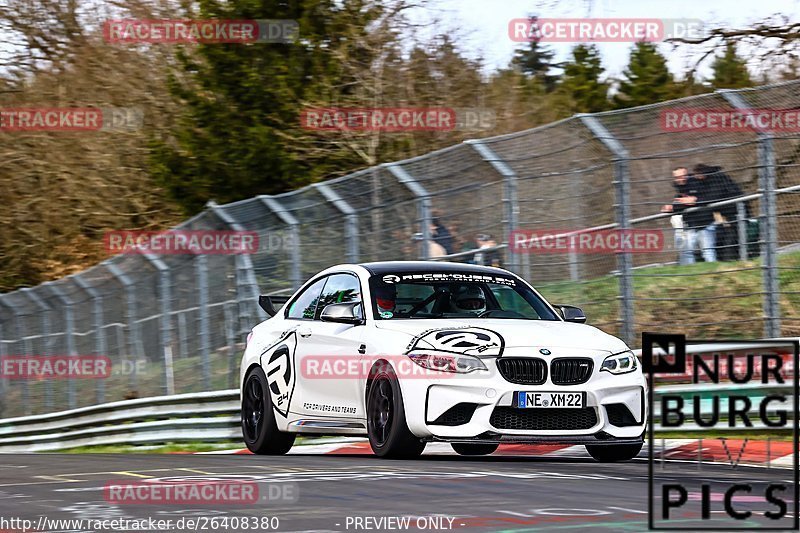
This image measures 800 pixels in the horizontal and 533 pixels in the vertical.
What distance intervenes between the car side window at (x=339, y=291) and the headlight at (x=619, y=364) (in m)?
2.13

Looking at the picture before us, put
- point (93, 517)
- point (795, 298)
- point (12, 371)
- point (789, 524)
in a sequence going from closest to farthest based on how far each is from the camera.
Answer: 1. point (789, 524)
2. point (93, 517)
3. point (795, 298)
4. point (12, 371)

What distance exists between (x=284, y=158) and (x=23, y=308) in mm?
7631

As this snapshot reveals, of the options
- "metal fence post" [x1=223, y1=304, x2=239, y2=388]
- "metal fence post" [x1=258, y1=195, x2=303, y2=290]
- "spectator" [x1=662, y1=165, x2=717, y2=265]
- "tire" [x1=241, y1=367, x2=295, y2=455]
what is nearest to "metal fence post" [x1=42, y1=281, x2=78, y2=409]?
"metal fence post" [x1=223, y1=304, x2=239, y2=388]

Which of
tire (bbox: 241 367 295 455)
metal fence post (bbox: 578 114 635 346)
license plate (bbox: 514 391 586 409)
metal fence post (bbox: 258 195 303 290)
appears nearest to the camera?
license plate (bbox: 514 391 586 409)

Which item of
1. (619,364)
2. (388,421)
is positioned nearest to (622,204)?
(619,364)

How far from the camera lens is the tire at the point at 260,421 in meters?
12.0

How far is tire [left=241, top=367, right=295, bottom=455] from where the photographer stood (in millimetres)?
12031

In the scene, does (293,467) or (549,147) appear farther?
(549,147)

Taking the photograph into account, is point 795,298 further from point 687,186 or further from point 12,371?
point 12,371

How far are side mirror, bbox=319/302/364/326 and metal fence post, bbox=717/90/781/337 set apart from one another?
3.42 m

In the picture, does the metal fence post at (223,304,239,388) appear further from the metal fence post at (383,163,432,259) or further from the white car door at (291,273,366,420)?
the white car door at (291,273,366,420)

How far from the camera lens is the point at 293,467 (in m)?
9.90

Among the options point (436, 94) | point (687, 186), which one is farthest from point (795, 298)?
point (436, 94)

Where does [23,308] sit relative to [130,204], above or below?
below
